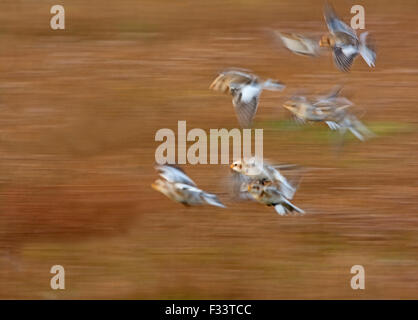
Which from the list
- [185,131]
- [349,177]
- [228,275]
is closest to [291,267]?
[228,275]

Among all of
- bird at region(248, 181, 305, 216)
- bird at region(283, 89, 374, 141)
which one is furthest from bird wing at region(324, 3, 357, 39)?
bird at region(248, 181, 305, 216)

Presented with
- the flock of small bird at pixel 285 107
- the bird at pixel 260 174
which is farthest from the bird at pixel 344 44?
the bird at pixel 260 174

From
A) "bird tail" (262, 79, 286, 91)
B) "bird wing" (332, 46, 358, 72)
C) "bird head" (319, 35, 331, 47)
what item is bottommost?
"bird tail" (262, 79, 286, 91)

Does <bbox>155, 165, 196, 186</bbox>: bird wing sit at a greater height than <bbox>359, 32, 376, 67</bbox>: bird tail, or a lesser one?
lesser

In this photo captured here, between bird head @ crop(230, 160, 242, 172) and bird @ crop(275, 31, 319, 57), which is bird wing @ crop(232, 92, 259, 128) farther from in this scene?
bird @ crop(275, 31, 319, 57)

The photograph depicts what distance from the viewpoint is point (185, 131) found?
13.8 ft

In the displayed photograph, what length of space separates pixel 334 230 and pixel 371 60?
942 millimetres

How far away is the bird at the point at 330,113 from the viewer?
396 centimetres

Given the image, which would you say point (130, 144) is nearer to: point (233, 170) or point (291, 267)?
point (233, 170)

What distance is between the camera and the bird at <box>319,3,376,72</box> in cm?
405

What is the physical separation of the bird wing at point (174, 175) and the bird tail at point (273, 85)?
2.14 feet

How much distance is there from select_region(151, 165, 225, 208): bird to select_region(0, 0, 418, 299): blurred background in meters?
0.07
